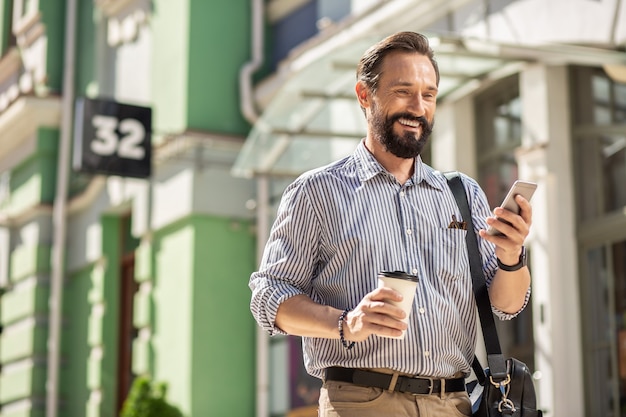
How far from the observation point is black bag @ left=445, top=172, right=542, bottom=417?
3234 mm

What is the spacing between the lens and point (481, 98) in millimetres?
10266

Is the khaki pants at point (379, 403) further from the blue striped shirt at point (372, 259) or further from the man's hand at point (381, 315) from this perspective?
the man's hand at point (381, 315)

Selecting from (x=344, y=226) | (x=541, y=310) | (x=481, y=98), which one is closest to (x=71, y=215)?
(x=481, y=98)

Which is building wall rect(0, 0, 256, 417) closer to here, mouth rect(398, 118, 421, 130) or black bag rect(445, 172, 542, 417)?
black bag rect(445, 172, 542, 417)

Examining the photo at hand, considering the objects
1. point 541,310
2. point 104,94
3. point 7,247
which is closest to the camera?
point 541,310

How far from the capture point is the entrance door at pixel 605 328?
8.58 metres

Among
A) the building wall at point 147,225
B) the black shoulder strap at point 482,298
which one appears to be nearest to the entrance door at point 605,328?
the building wall at point 147,225

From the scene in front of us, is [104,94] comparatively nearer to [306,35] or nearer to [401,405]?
[306,35]

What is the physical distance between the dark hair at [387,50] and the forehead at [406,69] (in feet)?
0.05

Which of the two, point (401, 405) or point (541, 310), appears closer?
point (401, 405)

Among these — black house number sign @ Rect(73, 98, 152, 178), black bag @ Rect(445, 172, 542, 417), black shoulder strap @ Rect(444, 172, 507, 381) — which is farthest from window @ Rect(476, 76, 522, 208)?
black bag @ Rect(445, 172, 542, 417)

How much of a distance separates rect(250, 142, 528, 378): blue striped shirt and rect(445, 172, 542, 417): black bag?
35 millimetres

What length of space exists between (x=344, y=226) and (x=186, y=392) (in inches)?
367

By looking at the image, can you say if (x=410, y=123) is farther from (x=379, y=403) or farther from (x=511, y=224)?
(x=379, y=403)
